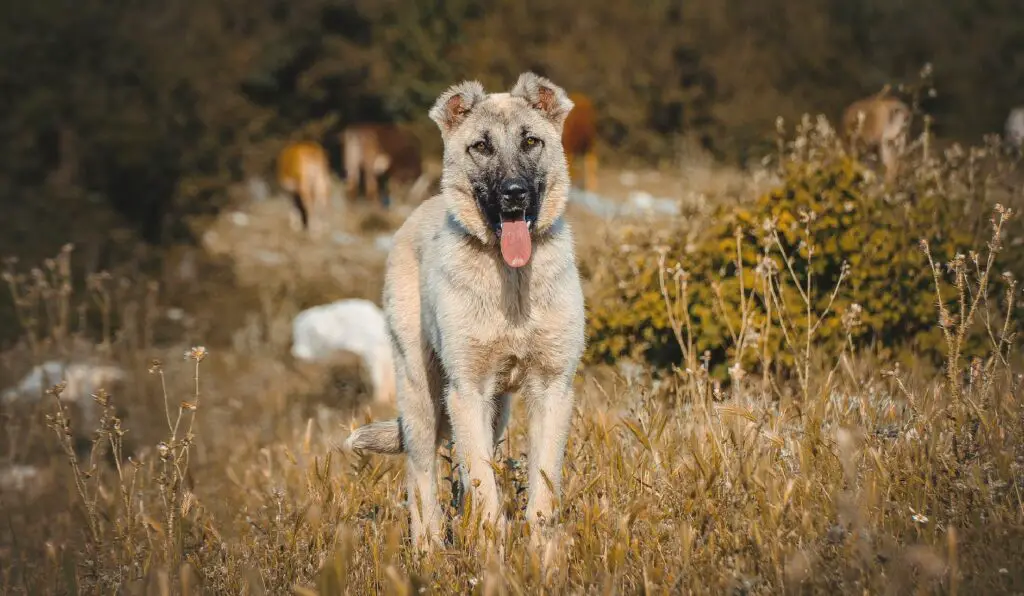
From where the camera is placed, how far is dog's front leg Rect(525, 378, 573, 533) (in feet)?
13.3

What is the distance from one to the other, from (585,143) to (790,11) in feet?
21.0

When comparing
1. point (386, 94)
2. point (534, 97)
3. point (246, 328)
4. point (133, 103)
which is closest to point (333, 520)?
point (534, 97)

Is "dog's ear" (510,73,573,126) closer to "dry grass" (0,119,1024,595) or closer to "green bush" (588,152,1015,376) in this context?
"dry grass" (0,119,1024,595)

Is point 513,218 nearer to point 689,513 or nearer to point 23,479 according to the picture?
point 689,513

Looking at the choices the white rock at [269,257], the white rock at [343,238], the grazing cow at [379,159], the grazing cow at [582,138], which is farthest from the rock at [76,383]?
the grazing cow at [582,138]

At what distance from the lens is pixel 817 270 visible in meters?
6.00

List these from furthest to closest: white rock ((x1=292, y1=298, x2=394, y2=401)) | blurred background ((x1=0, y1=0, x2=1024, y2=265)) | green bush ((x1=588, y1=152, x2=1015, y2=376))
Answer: blurred background ((x1=0, y1=0, x2=1024, y2=265)) → white rock ((x1=292, y1=298, x2=394, y2=401)) → green bush ((x1=588, y1=152, x2=1015, y2=376))

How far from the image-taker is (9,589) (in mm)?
4543

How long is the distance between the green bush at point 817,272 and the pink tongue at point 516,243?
6.02 ft

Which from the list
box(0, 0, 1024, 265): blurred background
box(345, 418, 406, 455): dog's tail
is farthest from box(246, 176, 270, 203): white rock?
box(345, 418, 406, 455): dog's tail

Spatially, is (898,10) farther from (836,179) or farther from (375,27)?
(836,179)

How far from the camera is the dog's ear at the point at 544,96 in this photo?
14.5ft

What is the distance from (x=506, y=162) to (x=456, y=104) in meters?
0.48

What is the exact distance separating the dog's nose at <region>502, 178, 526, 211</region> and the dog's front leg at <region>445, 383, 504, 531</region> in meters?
0.77
